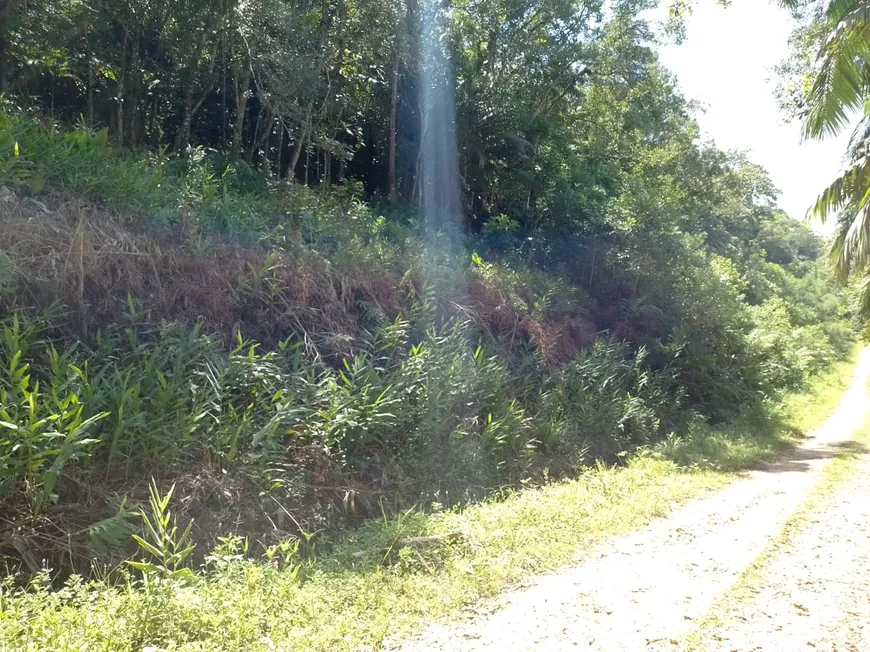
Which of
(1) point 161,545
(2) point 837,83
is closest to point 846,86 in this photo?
(2) point 837,83

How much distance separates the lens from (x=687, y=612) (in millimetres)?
4461

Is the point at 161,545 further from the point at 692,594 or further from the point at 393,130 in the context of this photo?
the point at 393,130

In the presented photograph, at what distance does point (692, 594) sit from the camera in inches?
188

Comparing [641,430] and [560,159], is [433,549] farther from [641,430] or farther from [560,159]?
[560,159]

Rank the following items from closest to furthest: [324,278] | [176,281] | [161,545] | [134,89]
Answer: [161,545]
[176,281]
[324,278]
[134,89]

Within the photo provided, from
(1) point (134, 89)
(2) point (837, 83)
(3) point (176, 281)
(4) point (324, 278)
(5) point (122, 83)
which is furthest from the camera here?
(1) point (134, 89)

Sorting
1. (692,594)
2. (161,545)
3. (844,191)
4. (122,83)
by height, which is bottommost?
(692,594)

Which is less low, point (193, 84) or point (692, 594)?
point (193, 84)

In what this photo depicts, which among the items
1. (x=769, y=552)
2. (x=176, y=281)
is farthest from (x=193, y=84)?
(x=769, y=552)

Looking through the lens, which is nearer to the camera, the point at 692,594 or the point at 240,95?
the point at 692,594

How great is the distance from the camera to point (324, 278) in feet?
30.1

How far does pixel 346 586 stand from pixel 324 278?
5.11m

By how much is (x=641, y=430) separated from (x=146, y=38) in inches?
429

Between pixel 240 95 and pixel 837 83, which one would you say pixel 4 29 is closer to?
pixel 240 95
